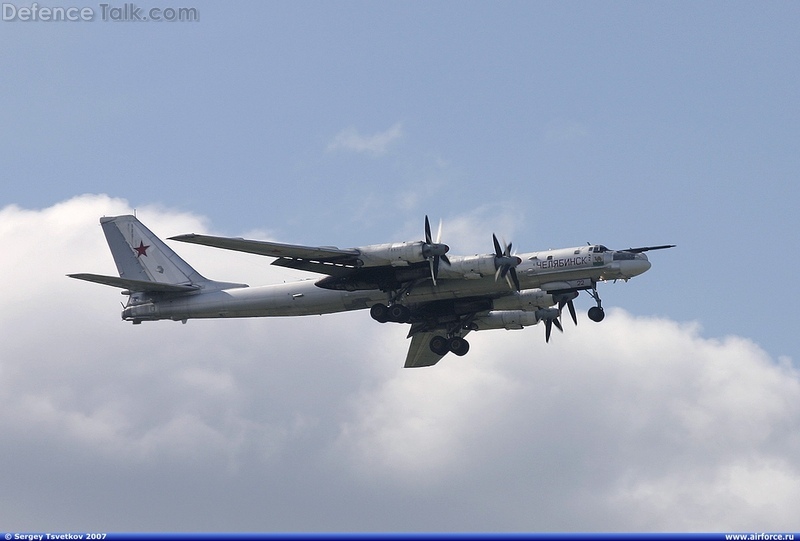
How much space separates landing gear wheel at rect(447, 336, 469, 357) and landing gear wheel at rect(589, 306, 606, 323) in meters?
6.70

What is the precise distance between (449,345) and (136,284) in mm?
14314

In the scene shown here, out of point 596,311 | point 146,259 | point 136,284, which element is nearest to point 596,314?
point 596,311

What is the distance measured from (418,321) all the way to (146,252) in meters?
13.8

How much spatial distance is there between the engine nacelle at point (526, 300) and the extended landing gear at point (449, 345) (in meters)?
2.71

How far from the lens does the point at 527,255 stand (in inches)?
1838

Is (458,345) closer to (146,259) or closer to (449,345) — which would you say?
(449,345)

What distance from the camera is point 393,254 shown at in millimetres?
43406

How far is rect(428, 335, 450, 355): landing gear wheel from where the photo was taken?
5150 centimetres

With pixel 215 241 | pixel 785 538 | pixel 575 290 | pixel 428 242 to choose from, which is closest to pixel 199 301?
pixel 215 241

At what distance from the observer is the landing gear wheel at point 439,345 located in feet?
169

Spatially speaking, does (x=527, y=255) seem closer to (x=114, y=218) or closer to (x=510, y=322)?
(x=510, y=322)

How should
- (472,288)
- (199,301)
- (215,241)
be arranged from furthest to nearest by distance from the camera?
1. (199,301)
2. (472,288)
3. (215,241)

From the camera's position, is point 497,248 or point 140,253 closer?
point 497,248

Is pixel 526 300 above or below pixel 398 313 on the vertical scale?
above
